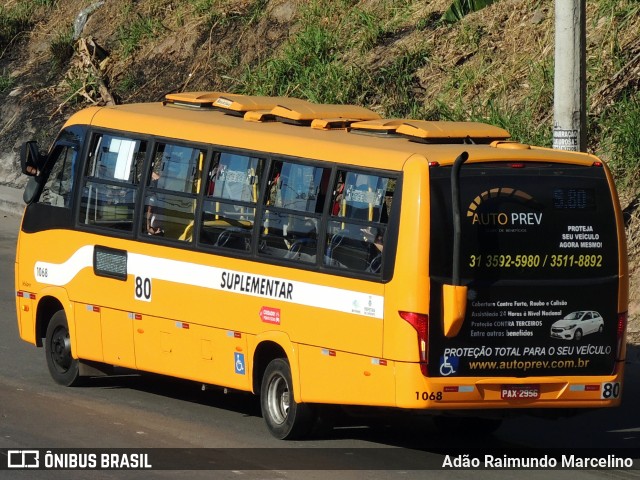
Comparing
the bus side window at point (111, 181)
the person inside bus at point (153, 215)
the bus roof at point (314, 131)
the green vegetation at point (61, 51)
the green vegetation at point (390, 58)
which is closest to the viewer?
the bus roof at point (314, 131)

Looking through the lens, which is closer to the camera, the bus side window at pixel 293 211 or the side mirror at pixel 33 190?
the bus side window at pixel 293 211

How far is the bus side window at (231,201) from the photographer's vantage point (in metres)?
11.3

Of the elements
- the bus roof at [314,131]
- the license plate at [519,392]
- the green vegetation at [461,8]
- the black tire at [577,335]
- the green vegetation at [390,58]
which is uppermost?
the green vegetation at [461,8]

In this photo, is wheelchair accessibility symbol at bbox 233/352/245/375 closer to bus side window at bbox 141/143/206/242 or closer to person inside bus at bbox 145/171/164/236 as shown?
bus side window at bbox 141/143/206/242

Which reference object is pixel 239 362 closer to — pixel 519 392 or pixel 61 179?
pixel 519 392

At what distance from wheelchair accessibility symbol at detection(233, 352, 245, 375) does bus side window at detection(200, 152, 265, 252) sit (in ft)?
2.77

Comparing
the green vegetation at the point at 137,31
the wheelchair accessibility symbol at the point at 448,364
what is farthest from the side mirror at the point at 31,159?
the green vegetation at the point at 137,31

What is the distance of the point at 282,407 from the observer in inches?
434

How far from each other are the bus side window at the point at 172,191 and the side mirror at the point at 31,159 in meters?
1.69

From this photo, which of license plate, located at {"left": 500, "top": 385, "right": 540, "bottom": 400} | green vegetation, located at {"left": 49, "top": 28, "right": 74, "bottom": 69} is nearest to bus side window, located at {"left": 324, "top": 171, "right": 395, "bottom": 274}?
license plate, located at {"left": 500, "top": 385, "right": 540, "bottom": 400}

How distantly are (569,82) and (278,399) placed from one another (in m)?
4.20

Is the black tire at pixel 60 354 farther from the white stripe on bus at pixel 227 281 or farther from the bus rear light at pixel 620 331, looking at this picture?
the bus rear light at pixel 620 331

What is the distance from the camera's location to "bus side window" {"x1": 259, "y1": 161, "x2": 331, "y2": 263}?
1072 centimetres

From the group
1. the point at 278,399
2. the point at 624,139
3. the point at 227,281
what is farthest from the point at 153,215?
the point at 624,139
